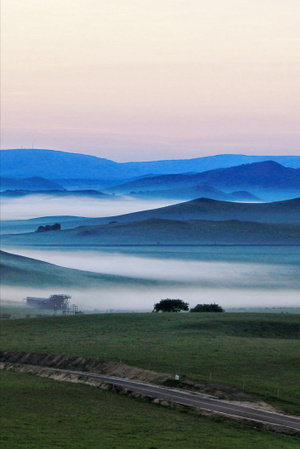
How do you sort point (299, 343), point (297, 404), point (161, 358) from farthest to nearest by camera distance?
point (299, 343)
point (161, 358)
point (297, 404)

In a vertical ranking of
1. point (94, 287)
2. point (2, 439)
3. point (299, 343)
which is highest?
point (94, 287)

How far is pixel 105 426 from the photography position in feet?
128

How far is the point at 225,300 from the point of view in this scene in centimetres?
16212

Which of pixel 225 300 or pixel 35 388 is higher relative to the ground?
pixel 225 300

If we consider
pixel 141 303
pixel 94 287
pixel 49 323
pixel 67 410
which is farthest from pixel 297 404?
pixel 94 287

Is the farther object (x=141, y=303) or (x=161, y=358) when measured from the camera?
(x=141, y=303)

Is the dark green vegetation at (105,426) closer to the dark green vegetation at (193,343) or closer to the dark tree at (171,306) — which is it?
the dark green vegetation at (193,343)

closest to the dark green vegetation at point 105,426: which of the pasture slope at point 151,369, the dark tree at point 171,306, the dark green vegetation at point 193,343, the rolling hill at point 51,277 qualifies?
the pasture slope at point 151,369

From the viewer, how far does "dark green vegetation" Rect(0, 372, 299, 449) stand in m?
35.3

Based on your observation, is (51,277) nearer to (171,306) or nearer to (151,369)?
(171,306)

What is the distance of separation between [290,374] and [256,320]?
28926 mm

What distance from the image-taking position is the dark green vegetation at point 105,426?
35.3m

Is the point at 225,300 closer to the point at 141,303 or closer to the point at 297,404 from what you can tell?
the point at 141,303

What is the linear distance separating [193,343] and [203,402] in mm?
21509
